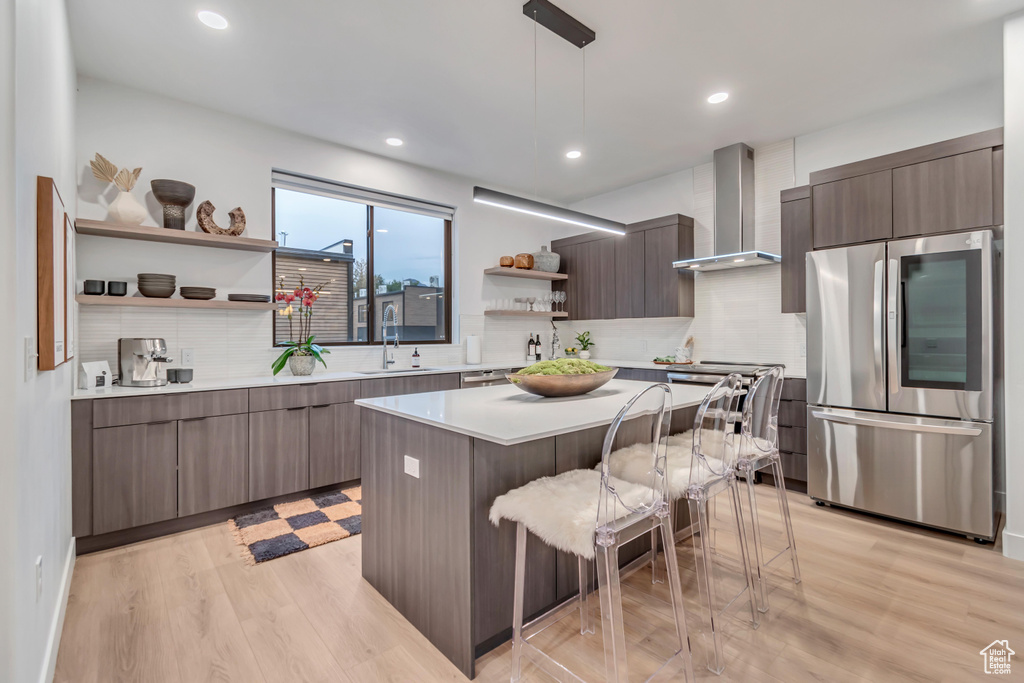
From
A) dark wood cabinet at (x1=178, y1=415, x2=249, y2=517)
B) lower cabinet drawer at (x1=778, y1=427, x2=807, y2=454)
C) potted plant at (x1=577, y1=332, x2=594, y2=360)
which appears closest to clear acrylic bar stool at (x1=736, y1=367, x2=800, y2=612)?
lower cabinet drawer at (x1=778, y1=427, x2=807, y2=454)

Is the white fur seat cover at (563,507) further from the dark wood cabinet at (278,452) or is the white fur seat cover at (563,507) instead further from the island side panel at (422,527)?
the dark wood cabinet at (278,452)

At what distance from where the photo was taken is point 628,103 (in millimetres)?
3445

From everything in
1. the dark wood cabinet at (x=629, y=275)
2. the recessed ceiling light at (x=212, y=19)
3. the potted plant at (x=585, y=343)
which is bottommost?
the potted plant at (x=585, y=343)

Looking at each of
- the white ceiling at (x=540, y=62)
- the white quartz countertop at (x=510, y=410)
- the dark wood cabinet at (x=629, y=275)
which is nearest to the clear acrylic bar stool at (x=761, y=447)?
the white quartz countertop at (x=510, y=410)

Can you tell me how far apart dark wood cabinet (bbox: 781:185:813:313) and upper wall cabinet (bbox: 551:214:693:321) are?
0.96 meters

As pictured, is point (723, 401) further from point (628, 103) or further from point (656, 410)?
point (628, 103)

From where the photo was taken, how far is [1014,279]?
256cm

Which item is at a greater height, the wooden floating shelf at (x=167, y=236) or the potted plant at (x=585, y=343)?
the wooden floating shelf at (x=167, y=236)

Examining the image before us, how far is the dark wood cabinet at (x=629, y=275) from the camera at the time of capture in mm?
4906

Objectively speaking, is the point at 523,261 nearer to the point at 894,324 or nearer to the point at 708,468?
the point at 894,324

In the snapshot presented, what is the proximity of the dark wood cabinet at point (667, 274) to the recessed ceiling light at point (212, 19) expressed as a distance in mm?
3750

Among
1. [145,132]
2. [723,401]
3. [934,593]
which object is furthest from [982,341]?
[145,132]

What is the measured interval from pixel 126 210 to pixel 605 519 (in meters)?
3.42

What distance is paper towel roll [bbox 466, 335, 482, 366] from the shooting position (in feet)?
16.2
